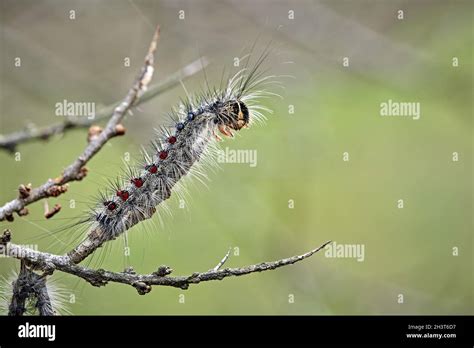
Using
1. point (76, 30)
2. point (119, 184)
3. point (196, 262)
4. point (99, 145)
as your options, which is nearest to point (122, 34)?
point (76, 30)

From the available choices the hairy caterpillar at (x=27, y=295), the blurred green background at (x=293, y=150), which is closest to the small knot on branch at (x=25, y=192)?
the hairy caterpillar at (x=27, y=295)

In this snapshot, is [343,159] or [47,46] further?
[343,159]

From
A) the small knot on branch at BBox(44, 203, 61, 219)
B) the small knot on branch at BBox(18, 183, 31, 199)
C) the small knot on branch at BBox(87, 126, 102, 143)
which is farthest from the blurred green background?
the small knot on branch at BBox(87, 126, 102, 143)

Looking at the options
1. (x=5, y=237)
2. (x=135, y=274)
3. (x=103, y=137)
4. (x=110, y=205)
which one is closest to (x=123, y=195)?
(x=110, y=205)

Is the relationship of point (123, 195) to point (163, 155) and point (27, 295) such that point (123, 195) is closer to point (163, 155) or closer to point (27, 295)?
point (163, 155)

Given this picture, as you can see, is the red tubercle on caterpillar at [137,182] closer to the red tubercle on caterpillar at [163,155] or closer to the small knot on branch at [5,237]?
the red tubercle on caterpillar at [163,155]

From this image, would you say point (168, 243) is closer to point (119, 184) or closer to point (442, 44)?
point (442, 44)
